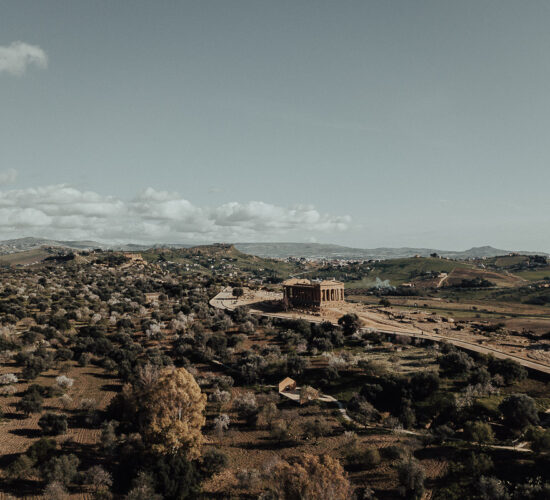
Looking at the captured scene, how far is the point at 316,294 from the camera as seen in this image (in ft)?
349

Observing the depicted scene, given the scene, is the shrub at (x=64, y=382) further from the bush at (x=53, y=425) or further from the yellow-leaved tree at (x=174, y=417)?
the yellow-leaved tree at (x=174, y=417)

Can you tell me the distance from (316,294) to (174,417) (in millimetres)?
76308

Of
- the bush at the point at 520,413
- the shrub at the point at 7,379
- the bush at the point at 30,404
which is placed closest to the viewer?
the bush at the point at 520,413

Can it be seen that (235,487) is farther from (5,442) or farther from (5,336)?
(5,336)

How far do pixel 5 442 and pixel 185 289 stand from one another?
94545 millimetres

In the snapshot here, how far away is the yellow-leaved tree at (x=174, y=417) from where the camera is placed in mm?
32125

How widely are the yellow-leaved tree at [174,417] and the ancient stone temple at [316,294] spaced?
7261 centimetres

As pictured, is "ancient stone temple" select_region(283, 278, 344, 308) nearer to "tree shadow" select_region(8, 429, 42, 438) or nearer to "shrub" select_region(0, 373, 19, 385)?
"shrub" select_region(0, 373, 19, 385)

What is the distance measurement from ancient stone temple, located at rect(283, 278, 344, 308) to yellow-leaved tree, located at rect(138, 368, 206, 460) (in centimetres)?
7261

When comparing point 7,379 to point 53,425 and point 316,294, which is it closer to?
point 53,425

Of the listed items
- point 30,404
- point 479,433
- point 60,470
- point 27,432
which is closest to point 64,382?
point 30,404

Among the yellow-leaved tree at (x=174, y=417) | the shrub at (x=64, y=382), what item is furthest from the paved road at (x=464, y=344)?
the shrub at (x=64, y=382)

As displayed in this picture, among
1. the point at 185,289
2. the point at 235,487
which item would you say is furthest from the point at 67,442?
the point at 185,289

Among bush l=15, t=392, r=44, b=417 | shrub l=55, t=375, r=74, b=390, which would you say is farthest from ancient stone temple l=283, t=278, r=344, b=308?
bush l=15, t=392, r=44, b=417
